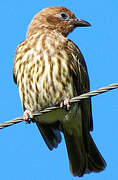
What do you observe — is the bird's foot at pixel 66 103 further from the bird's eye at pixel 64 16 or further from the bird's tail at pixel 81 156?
the bird's eye at pixel 64 16

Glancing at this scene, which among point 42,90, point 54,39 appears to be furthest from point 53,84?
point 54,39

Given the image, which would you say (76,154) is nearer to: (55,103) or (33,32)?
(55,103)

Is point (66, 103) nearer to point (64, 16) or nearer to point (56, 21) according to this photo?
point (56, 21)

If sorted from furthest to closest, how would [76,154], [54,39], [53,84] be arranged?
[76,154] < [54,39] < [53,84]

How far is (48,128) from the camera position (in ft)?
26.1

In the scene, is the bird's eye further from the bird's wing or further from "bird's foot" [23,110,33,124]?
"bird's foot" [23,110,33,124]

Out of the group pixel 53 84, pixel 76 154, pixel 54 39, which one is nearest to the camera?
pixel 53 84

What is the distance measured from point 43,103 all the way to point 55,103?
18cm

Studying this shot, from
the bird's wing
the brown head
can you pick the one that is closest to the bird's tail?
the bird's wing

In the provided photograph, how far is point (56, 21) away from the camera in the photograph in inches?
329

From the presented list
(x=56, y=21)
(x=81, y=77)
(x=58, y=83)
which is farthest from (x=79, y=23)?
(x=58, y=83)

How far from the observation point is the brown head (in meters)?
8.21

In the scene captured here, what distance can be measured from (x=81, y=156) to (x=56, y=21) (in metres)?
2.26

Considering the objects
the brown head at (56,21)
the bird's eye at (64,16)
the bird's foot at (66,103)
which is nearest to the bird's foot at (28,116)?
the bird's foot at (66,103)
